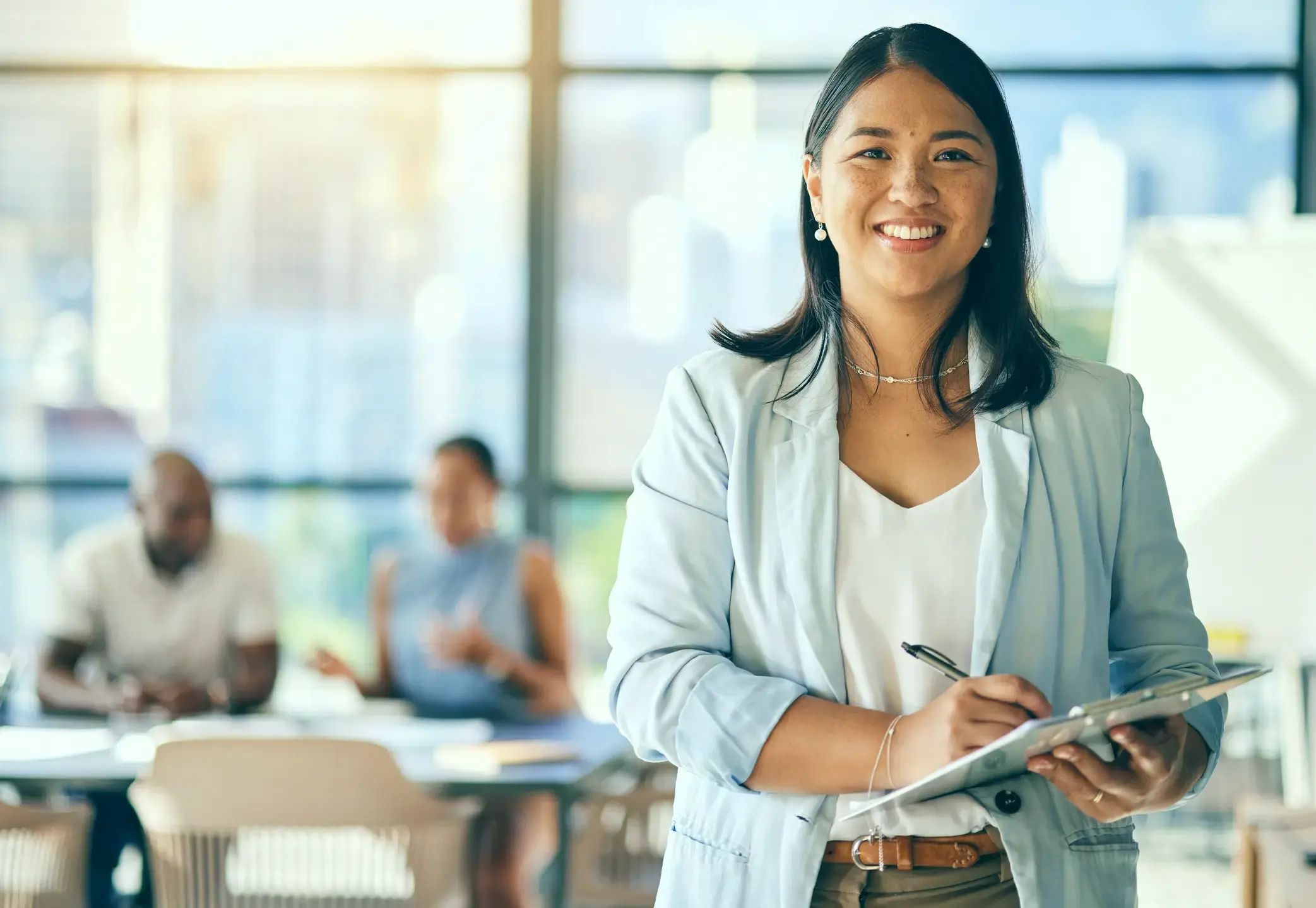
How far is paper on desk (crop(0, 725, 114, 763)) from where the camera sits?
11.0ft

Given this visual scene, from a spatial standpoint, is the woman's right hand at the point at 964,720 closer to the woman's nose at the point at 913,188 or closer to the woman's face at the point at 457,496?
the woman's nose at the point at 913,188

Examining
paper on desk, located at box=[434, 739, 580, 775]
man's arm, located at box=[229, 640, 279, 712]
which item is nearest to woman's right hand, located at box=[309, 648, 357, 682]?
man's arm, located at box=[229, 640, 279, 712]

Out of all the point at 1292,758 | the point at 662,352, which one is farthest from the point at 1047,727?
the point at 662,352

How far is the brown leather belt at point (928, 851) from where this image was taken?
1219 millimetres

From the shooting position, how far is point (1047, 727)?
1.06 meters

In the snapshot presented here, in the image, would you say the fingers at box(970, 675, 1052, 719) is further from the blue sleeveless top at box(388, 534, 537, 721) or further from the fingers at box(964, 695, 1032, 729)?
the blue sleeveless top at box(388, 534, 537, 721)

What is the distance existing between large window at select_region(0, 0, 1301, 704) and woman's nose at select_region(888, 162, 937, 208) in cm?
424

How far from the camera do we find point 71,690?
13.0 ft

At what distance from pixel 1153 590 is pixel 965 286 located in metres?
0.36

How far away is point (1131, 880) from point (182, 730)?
2908 mm

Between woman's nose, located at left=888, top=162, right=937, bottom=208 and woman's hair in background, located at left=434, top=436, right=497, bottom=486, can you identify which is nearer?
woman's nose, located at left=888, top=162, right=937, bottom=208

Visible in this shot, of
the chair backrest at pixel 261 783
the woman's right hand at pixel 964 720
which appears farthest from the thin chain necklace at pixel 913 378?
the chair backrest at pixel 261 783

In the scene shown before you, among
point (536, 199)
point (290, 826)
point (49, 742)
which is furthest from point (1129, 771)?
point (536, 199)

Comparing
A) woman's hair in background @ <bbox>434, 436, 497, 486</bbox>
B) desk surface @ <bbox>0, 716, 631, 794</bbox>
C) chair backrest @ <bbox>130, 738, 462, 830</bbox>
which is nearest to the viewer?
chair backrest @ <bbox>130, 738, 462, 830</bbox>
